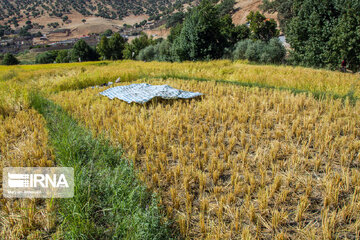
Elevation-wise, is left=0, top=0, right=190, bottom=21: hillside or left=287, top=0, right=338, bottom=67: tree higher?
left=0, top=0, right=190, bottom=21: hillside

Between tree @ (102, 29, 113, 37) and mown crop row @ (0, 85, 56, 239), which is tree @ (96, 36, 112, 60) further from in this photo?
tree @ (102, 29, 113, 37)

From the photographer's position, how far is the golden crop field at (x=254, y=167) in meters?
2.01

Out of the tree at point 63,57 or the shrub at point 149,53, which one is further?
the tree at point 63,57

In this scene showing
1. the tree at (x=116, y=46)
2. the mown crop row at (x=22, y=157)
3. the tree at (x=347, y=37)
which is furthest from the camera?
the tree at (x=116, y=46)

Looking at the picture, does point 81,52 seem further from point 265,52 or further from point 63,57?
point 265,52

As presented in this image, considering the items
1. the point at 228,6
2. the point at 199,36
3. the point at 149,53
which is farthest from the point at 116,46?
the point at 228,6

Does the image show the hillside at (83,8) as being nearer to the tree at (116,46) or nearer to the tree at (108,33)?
the tree at (108,33)

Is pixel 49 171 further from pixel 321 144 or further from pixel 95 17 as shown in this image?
pixel 95 17

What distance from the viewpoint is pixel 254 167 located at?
300 centimetres

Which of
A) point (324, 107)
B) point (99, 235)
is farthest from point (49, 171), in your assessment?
→ point (324, 107)

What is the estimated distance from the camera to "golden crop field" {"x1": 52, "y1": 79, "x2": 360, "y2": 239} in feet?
6.60

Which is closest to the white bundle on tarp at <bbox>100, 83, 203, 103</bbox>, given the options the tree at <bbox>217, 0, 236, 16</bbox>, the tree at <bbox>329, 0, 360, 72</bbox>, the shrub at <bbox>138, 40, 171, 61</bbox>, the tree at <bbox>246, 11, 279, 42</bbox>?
the tree at <bbox>329, 0, 360, 72</bbox>

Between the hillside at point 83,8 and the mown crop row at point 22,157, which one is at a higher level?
the hillside at point 83,8

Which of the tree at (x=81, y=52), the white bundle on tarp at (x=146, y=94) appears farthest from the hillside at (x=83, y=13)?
the white bundle on tarp at (x=146, y=94)
